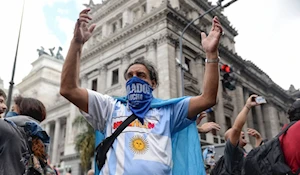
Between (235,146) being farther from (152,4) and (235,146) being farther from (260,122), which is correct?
(260,122)

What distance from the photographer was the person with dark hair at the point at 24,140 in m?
2.62

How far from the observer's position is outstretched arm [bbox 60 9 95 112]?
2.08 metres

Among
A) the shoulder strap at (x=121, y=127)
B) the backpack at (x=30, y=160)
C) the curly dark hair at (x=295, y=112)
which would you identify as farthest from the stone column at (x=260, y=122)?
the shoulder strap at (x=121, y=127)

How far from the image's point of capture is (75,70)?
2092 mm

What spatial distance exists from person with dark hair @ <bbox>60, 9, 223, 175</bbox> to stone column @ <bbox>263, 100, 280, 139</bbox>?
104ft

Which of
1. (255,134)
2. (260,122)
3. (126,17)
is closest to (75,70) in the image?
(255,134)

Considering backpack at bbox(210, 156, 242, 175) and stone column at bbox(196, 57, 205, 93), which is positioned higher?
stone column at bbox(196, 57, 205, 93)

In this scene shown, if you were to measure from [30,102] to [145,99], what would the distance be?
1596 mm

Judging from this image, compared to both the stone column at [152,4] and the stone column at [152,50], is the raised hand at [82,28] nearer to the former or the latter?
the stone column at [152,50]

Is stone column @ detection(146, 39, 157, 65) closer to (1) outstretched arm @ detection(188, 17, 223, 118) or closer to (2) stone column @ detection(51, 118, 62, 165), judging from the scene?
(2) stone column @ detection(51, 118, 62, 165)

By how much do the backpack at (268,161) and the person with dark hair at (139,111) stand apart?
887mm

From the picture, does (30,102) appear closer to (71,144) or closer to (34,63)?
(71,144)

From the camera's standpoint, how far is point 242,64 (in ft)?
95.5

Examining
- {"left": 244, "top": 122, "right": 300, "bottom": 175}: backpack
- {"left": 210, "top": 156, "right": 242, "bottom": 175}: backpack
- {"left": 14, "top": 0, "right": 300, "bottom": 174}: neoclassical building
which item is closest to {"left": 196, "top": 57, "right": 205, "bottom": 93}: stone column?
{"left": 14, "top": 0, "right": 300, "bottom": 174}: neoclassical building
